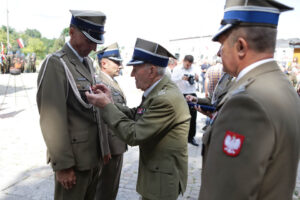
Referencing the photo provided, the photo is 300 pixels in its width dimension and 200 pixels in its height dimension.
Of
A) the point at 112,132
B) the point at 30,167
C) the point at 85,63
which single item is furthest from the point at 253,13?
the point at 30,167

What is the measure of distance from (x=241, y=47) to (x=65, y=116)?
145cm

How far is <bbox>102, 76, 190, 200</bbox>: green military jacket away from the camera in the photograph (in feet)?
6.36

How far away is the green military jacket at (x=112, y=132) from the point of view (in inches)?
120

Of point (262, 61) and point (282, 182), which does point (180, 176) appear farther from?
point (262, 61)

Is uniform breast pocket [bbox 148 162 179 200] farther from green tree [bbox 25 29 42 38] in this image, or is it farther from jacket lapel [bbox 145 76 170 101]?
green tree [bbox 25 29 42 38]

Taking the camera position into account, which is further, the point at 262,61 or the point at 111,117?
the point at 111,117

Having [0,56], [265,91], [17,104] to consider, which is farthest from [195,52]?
[265,91]

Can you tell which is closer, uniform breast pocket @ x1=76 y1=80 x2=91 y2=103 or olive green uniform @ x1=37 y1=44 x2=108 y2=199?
olive green uniform @ x1=37 y1=44 x2=108 y2=199

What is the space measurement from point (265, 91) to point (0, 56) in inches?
1045

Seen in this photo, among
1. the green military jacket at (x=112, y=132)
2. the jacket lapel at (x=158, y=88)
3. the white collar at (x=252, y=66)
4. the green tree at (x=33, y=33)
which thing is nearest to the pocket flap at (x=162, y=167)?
the jacket lapel at (x=158, y=88)

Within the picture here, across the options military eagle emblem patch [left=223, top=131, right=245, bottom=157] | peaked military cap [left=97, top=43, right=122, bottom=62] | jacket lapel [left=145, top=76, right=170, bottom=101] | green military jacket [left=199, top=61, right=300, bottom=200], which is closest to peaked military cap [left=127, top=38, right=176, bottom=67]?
jacket lapel [left=145, top=76, right=170, bottom=101]

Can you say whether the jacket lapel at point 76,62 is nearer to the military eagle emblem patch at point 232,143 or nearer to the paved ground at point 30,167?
the military eagle emblem patch at point 232,143

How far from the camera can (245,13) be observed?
43.4 inches

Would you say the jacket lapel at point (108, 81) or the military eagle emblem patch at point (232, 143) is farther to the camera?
the jacket lapel at point (108, 81)
